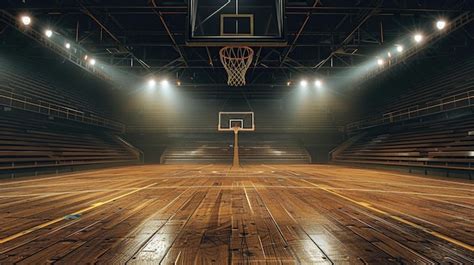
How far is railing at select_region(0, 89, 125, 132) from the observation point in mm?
8829

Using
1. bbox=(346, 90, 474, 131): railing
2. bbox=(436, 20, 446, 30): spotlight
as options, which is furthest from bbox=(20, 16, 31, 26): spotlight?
bbox=(346, 90, 474, 131): railing

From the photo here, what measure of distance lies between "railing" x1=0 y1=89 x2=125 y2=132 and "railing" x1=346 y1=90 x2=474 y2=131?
17.3 meters

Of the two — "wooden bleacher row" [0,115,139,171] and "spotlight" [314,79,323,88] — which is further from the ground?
"spotlight" [314,79,323,88]

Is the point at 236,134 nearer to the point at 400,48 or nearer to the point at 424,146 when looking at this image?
the point at 424,146

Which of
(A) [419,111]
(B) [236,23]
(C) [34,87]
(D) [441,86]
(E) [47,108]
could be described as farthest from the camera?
(D) [441,86]

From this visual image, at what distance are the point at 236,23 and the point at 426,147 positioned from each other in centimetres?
914

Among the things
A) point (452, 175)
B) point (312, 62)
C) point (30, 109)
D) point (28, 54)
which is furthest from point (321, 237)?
point (28, 54)

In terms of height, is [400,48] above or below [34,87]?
above

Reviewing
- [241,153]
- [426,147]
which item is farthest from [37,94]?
[426,147]

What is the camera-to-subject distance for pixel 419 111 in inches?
436

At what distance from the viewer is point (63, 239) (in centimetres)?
181

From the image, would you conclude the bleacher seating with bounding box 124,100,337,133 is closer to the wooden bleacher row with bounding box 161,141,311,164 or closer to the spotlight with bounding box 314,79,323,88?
the wooden bleacher row with bounding box 161,141,311,164

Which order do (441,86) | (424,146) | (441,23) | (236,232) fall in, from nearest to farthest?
(236,232)
(441,23)
(424,146)
(441,86)

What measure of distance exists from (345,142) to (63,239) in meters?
18.2
